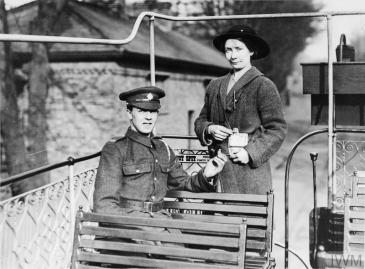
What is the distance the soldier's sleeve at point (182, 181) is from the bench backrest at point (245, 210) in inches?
1.9

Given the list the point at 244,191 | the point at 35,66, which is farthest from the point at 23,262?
the point at 35,66

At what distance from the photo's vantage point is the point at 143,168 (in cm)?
320

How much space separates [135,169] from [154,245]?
0.69m

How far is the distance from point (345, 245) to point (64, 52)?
1169cm

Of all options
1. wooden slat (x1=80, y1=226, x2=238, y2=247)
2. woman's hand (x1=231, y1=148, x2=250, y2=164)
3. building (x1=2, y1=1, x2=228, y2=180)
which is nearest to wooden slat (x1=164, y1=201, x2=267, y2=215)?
woman's hand (x1=231, y1=148, x2=250, y2=164)

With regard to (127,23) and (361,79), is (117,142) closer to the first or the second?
(361,79)

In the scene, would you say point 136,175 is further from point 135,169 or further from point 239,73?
point 239,73

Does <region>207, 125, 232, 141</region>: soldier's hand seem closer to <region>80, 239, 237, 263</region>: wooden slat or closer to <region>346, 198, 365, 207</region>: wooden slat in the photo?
<region>346, 198, 365, 207</region>: wooden slat

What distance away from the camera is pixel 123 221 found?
261 cm

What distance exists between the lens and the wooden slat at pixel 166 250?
2439 millimetres

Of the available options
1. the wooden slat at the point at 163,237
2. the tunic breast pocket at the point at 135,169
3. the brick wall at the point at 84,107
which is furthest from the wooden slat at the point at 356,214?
the brick wall at the point at 84,107

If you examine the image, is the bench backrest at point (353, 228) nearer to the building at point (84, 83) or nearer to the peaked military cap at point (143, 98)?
the peaked military cap at point (143, 98)

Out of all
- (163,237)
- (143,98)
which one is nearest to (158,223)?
(163,237)

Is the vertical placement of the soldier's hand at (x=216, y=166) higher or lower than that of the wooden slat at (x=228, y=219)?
higher
